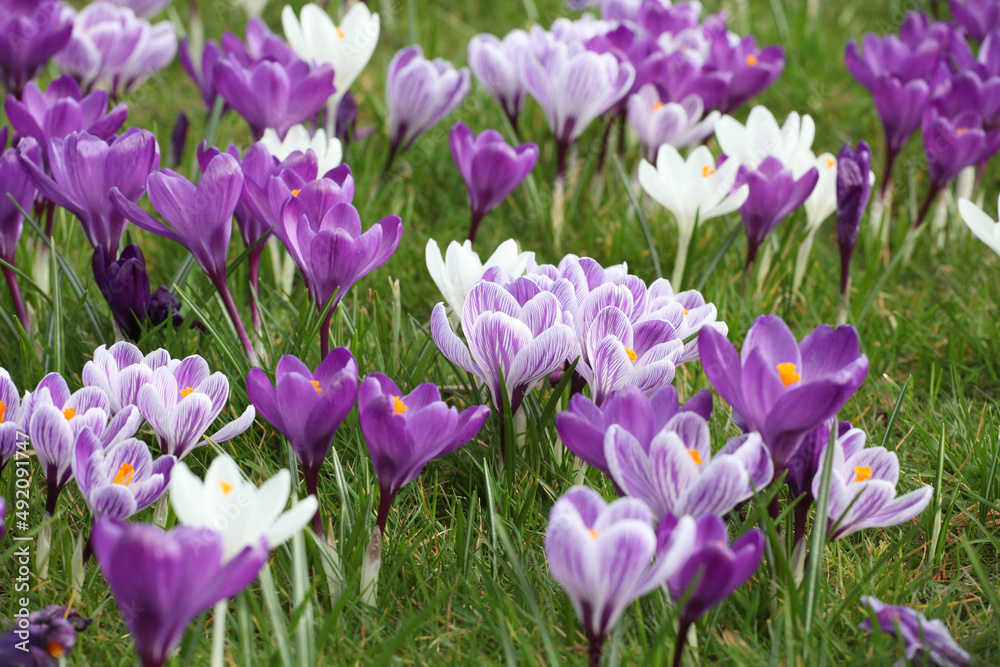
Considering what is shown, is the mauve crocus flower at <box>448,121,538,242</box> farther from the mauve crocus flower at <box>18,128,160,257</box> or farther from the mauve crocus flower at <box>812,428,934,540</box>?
the mauve crocus flower at <box>812,428,934,540</box>

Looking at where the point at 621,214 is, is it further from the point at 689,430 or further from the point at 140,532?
the point at 140,532

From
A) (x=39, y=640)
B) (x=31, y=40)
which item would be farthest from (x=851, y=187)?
(x=31, y=40)

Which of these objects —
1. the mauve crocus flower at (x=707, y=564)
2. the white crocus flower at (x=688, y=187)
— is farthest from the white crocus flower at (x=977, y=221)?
the mauve crocus flower at (x=707, y=564)

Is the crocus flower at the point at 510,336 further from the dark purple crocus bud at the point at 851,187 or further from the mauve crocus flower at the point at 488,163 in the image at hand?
the dark purple crocus bud at the point at 851,187

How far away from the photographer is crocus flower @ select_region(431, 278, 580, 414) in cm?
161

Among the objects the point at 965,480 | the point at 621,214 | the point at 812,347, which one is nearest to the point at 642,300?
the point at 812,347

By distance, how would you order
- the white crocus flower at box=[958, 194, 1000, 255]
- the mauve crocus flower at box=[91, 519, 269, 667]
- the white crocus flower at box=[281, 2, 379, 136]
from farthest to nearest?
1. the white crocus flower at box=[281, 2, 379, 136]
2. the white crocus flower at box=[958, 194, 1000, 255]
3. the mauve crocus flower at box=[91, 519, 269, 667]

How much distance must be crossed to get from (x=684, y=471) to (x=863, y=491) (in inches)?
13.5

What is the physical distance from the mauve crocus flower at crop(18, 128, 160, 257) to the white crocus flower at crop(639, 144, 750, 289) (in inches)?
48.1

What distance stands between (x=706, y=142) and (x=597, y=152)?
41 cm

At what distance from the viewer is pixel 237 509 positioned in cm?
122

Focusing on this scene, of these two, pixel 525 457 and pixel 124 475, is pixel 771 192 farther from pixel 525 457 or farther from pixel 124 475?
pixel 124 475

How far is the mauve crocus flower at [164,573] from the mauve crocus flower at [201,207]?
80 centimetres

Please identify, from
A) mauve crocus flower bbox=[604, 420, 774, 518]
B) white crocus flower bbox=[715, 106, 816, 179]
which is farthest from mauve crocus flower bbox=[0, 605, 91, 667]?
white crocus flower bbox=[715, 106, 816, 179]
